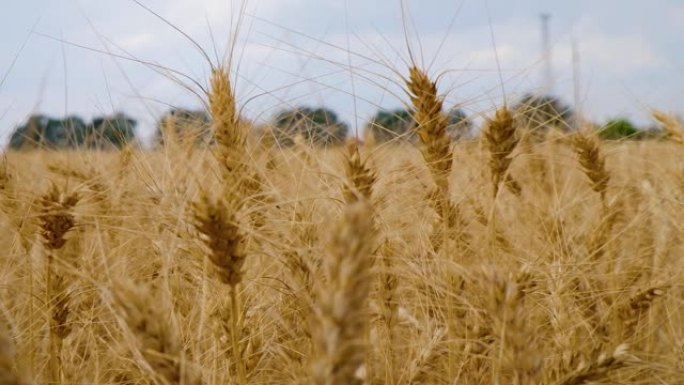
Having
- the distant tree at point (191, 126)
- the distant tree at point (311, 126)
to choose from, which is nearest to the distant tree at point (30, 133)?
the distant tree at point (191, 126)

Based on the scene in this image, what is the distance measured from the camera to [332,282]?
2.89 feet

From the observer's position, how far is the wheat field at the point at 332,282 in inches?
48.9

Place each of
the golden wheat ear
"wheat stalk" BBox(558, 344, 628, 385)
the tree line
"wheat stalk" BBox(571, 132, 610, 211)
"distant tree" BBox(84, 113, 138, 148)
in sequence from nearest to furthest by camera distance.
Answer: "wheat stalk" BBox(558, 344, 628, 385)
the golden wheat ear
the tree line
"distant tree" BBox(84, 113, 138, 148)
"wheat stalk" BBox(571, 132, 610, 211)

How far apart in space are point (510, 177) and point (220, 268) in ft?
7.36

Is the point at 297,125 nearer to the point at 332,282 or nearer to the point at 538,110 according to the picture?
the point at 538,110

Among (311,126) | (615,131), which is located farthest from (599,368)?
(615,131)

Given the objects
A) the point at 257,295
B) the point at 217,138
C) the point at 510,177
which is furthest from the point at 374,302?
the point at 510,177

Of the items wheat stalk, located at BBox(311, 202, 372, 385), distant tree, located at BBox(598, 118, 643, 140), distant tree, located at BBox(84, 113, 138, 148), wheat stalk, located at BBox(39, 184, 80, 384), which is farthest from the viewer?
distant tree, located at BBox(598, 118, 643, 140)

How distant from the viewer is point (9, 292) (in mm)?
2818

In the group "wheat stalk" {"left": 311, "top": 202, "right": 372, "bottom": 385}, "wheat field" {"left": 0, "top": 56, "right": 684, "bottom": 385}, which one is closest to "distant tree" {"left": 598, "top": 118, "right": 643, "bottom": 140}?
"wheat field" {"left": 0, "top": 56, "right": 684, "bottom": 385}

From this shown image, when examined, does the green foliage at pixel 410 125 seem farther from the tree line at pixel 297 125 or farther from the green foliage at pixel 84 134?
the green foliage at pixel 84 134

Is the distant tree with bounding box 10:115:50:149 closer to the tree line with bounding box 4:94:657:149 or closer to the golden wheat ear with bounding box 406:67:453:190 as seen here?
the tree line with bounding box 4:94:657:149

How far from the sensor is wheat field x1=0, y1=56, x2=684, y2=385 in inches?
48.9

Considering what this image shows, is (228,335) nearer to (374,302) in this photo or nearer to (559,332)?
(374,302)
